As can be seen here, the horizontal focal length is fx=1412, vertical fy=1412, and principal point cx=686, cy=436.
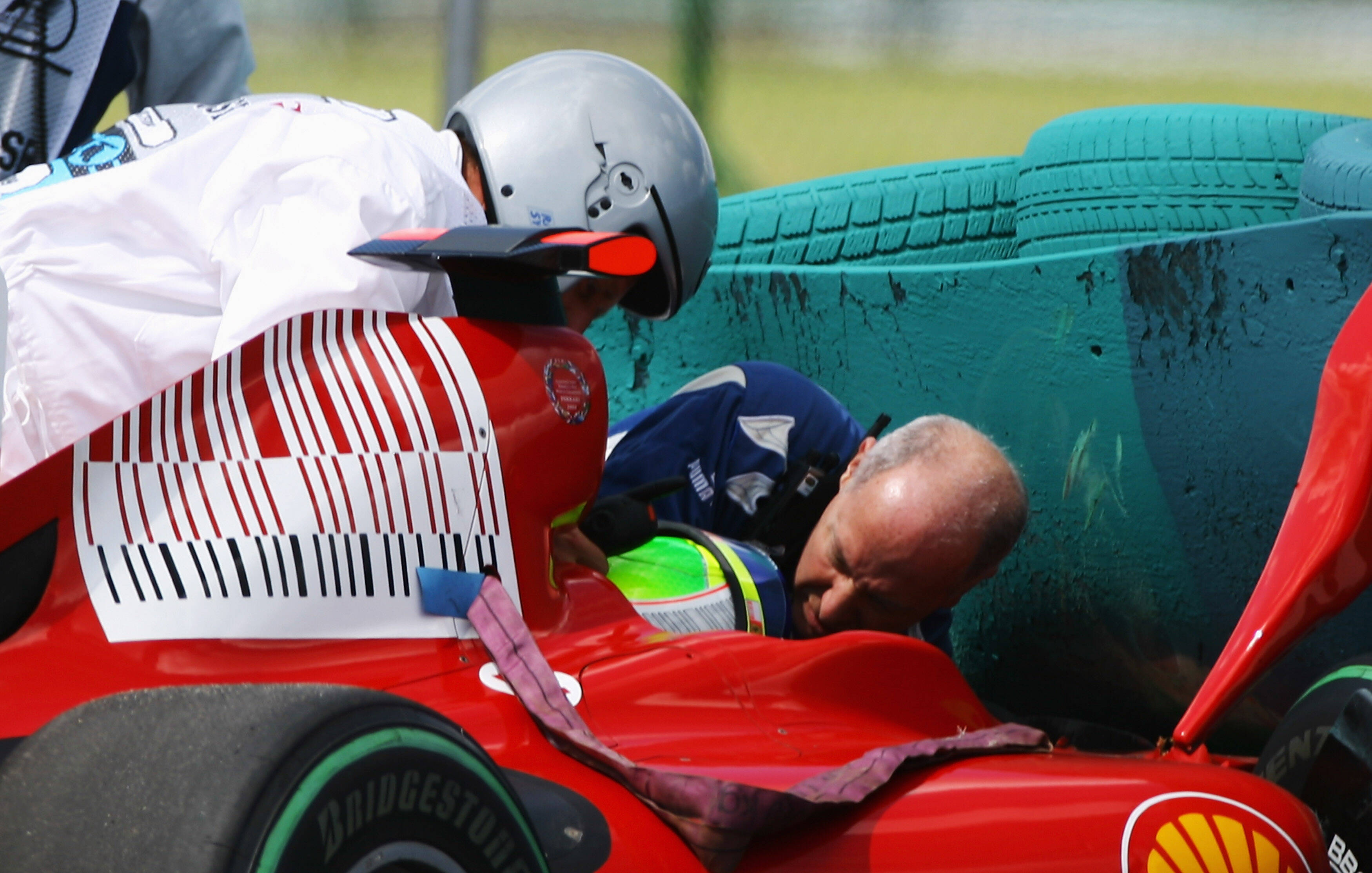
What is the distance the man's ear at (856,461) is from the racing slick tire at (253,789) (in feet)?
4.04

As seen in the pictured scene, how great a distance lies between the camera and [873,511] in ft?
6.61

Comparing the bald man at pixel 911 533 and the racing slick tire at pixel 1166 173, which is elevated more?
the racing slick tire at pixel 1166 173

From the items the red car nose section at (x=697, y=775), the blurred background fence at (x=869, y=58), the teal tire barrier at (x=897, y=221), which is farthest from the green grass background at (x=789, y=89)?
the red car nose section at (x=697, y=775)

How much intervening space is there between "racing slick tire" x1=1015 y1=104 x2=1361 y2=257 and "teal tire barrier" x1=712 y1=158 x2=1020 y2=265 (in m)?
0.15

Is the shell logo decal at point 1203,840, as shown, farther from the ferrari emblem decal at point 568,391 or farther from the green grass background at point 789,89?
the green grass background at point 789,89

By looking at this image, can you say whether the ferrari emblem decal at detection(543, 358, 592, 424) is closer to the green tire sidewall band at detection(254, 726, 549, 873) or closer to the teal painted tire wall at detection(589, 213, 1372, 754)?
the green tire sidewall band at detection(254, 726, 549, 873)

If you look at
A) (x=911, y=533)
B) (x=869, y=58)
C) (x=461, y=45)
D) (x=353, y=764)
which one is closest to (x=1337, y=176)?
(x=911, y=533)

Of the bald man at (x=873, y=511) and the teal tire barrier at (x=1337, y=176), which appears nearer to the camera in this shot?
the bald man at (x=873, y=511)

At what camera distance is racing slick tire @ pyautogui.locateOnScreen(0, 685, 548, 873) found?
2.89ft

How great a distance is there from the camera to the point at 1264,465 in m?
2.12

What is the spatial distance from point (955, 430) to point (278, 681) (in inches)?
45.2

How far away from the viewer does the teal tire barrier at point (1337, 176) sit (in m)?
2.49

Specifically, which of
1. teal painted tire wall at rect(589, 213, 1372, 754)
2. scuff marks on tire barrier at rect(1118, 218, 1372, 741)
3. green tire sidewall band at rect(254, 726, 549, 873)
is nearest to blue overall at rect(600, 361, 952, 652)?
teal painted tire wall at rect(589, 213, 1372, 754)

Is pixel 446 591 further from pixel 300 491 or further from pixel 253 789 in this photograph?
pixel 253 789
